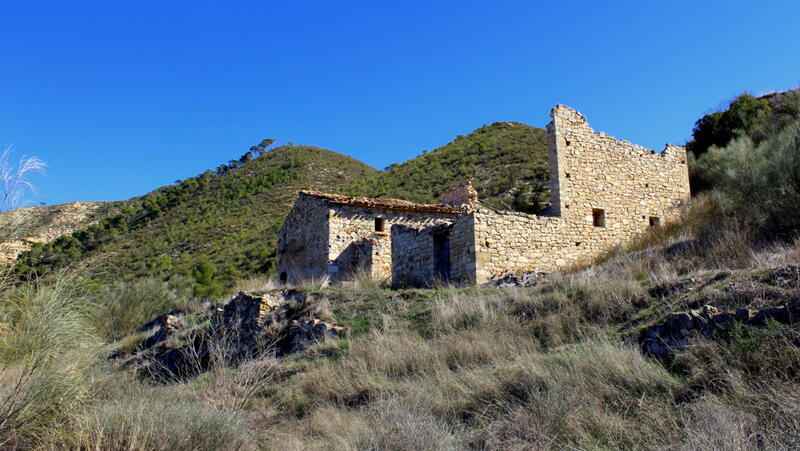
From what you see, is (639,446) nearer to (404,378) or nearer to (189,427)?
(404,378)

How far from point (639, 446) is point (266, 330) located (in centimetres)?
829

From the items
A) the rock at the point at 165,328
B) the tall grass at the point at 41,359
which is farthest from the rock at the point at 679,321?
the rock at the point at 165,328

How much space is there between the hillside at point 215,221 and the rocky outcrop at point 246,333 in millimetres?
13345

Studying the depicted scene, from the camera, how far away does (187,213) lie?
158 feet

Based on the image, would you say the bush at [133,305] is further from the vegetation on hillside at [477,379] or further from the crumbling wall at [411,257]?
the vegetation on hillside at [477,379]

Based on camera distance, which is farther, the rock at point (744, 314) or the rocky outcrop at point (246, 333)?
the rocky outcrop at point (246, 333)

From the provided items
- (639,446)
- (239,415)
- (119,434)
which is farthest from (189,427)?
(639,446)

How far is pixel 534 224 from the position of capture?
1403cm

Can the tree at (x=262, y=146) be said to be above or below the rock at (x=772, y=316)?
above

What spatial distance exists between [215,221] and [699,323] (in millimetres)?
40786

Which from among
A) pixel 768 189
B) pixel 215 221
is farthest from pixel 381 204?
pixel 215 221

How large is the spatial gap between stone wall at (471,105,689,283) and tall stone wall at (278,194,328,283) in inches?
268

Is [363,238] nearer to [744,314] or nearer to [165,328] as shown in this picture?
[165,328]

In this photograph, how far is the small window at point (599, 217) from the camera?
15312mm
